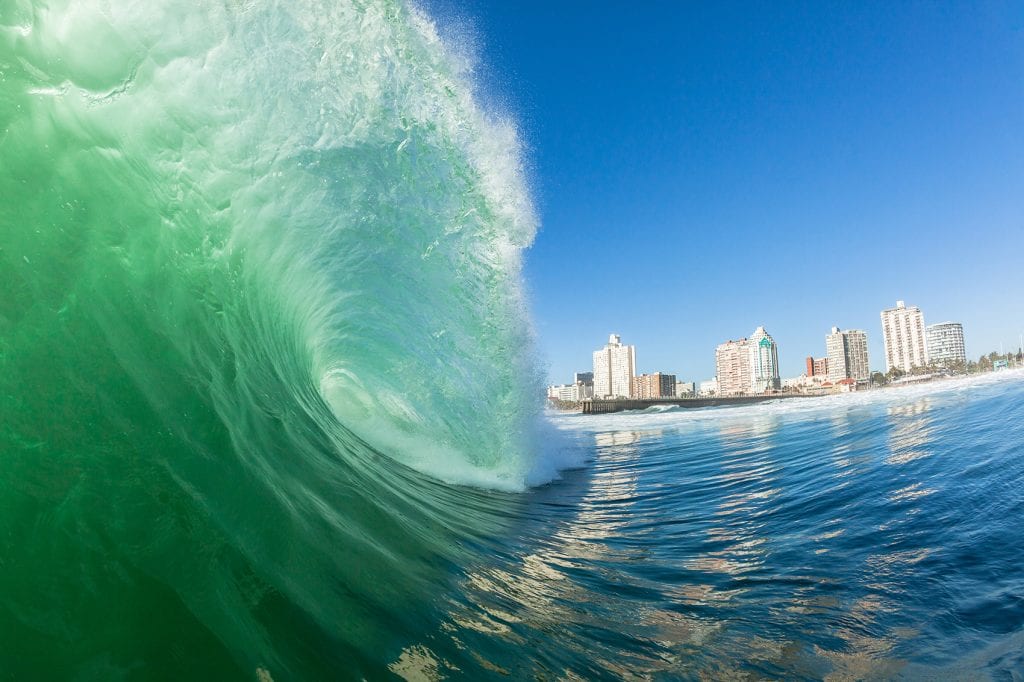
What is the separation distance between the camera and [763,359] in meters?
148

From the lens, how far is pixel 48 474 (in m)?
2.52

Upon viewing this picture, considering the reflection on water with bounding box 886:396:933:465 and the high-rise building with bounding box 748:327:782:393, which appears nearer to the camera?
the reflection on water with bounding box 886:396:933:465

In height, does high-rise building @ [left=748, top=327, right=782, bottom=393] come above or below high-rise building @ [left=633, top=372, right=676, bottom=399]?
above

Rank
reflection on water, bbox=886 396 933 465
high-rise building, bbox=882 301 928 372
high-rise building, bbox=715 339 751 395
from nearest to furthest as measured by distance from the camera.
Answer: reflection on water, bbox=886 396 933 465
high-rise building, bbox=882 301 928 372
high-rise building, bbox=715 339 751 395

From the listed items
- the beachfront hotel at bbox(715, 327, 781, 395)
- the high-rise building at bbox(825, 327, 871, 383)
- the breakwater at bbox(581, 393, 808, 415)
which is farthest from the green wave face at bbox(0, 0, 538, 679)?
the high-rise building at bbox(825, 327, 871, 383)

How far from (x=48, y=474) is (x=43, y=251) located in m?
1.41

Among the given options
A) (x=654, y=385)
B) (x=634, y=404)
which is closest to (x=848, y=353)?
(x=654, y=385)

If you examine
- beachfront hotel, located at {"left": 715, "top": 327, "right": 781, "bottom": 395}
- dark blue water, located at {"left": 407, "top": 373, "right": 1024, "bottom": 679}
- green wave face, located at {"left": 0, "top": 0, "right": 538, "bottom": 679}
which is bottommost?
dark blue water, located at {"left": 407, "top": 373, "right": 1024, "bottom": 679}

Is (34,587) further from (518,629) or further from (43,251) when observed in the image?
(518,629)

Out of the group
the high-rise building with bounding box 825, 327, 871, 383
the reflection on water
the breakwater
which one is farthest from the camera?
the high-rise building with bounding box 825, 327, 871, 383

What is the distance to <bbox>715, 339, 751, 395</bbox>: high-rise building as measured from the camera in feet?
515

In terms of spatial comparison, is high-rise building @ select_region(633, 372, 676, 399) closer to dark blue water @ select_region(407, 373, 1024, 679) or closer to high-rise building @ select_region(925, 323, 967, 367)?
high-rise building @ select_region(925, 323, 967, 367)

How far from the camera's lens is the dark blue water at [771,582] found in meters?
2.73

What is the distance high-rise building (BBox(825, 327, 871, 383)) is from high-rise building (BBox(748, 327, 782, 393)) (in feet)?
61.4
